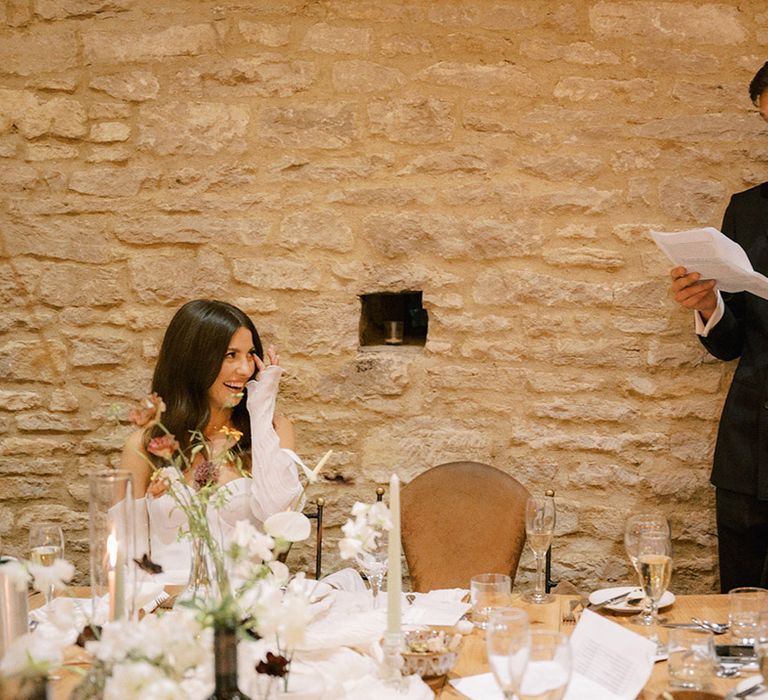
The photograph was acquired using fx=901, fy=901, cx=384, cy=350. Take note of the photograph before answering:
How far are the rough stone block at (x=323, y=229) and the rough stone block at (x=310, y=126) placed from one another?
0.81 feet

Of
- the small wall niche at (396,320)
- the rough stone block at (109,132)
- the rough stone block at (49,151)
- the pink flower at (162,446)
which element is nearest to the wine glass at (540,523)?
the pink flower at (162,446)

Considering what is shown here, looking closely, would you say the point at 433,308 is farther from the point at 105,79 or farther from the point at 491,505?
the point at 105,79

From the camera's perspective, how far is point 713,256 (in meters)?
2.54

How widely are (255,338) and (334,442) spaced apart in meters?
0.52

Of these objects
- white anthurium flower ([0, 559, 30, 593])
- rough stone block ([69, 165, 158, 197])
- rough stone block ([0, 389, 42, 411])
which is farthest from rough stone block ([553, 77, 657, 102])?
white anthurium flower ([0, 559, 30, 593])

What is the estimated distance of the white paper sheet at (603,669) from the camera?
1.53 meters

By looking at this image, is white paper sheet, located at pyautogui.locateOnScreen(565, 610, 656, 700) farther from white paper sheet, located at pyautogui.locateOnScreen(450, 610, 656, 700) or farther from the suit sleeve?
the suit sleeve

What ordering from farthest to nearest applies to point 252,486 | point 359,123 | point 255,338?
point 359,123 < point 255,338 < point 252,486

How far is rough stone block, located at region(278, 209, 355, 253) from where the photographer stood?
3252 mm

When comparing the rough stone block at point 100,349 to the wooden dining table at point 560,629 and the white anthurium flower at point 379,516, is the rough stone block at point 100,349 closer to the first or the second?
the wooden dining table at point 560,629

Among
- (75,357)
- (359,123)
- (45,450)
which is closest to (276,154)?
(359,123)

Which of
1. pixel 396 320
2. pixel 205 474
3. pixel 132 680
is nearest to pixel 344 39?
pixel 396 320

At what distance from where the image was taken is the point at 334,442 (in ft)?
10.8

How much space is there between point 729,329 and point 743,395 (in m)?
0.22
